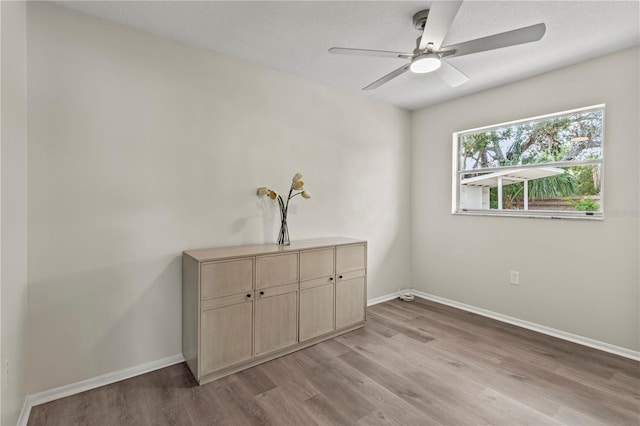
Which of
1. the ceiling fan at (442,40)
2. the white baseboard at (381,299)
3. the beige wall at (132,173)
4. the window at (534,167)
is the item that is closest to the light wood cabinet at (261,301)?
the beige wall at (132,173)

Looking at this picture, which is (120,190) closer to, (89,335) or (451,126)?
(89,335)

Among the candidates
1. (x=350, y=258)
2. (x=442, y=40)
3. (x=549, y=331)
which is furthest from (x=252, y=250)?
(x=549, y=331)

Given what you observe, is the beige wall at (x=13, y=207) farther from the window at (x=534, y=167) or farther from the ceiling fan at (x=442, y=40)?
the window at (x=534, y=167)

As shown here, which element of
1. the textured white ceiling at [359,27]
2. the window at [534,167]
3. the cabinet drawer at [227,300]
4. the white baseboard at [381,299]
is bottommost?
the white baseboard at [381,299]

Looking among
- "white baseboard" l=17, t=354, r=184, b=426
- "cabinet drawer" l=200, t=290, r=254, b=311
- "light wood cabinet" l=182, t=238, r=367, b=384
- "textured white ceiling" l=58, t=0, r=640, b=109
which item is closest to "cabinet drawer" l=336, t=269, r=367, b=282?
"light wood cabinet" l=182, t=238, r=367, b=384

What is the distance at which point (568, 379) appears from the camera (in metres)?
2.20

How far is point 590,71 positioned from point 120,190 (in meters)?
3.91

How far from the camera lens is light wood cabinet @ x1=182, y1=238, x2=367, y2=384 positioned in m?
2.16

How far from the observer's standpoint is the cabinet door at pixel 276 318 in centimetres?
240

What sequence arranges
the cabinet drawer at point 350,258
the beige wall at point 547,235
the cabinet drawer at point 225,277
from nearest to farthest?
the cabinet drawer at point 225,277 → the beige wall at point 547,235 → the cabinet drawer at point 350,258

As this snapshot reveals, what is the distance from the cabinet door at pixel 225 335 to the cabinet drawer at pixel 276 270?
20 cm

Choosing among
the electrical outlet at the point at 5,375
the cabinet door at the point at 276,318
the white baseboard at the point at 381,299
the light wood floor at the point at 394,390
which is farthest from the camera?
the white baseboard at the point at 381,299

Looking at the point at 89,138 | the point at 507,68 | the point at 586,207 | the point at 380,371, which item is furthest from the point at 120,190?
the point at 586,207

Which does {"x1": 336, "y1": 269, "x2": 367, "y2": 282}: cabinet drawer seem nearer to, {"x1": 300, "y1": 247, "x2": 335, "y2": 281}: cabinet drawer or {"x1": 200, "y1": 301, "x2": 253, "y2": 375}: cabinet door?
{"x1": 300, "y1": 247, "x2": 335, "y2": 281}: cabinet drawer
